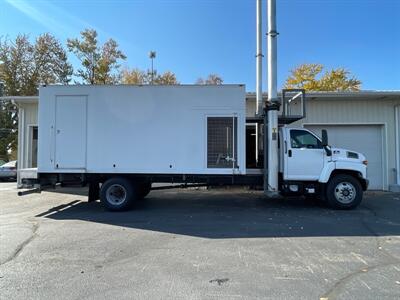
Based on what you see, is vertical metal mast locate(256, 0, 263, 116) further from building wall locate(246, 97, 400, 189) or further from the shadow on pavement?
the shadow on pavement

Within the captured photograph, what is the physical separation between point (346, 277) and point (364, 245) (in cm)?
196

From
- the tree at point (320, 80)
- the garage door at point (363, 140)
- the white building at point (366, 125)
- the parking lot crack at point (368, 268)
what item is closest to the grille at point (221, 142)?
the parking lot crack at point (368, 268)

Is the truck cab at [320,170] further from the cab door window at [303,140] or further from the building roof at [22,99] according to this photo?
the building roof at [22,99]

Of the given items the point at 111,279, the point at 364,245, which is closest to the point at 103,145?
the point at 111,279

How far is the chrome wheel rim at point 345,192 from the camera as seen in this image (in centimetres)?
1018

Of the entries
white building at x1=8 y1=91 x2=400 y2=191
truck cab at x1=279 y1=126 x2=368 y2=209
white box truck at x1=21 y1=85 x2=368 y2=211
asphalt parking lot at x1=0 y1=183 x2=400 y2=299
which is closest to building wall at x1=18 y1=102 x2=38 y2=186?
white building at x1=8 y1=91 x2=400 y2=191

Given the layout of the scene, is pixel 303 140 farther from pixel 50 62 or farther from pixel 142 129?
pixel 50 62

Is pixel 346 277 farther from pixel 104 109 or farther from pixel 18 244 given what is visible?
pixel 104 109

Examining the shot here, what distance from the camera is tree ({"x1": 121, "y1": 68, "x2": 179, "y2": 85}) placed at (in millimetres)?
35656

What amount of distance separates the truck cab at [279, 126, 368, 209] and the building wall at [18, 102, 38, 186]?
10.9 meters

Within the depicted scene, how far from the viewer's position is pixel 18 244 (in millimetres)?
6738

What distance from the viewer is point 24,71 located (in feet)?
110

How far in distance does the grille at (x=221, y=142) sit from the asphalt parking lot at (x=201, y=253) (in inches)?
55.4

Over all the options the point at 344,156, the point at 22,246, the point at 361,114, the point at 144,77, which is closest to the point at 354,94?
the point at 361,114
